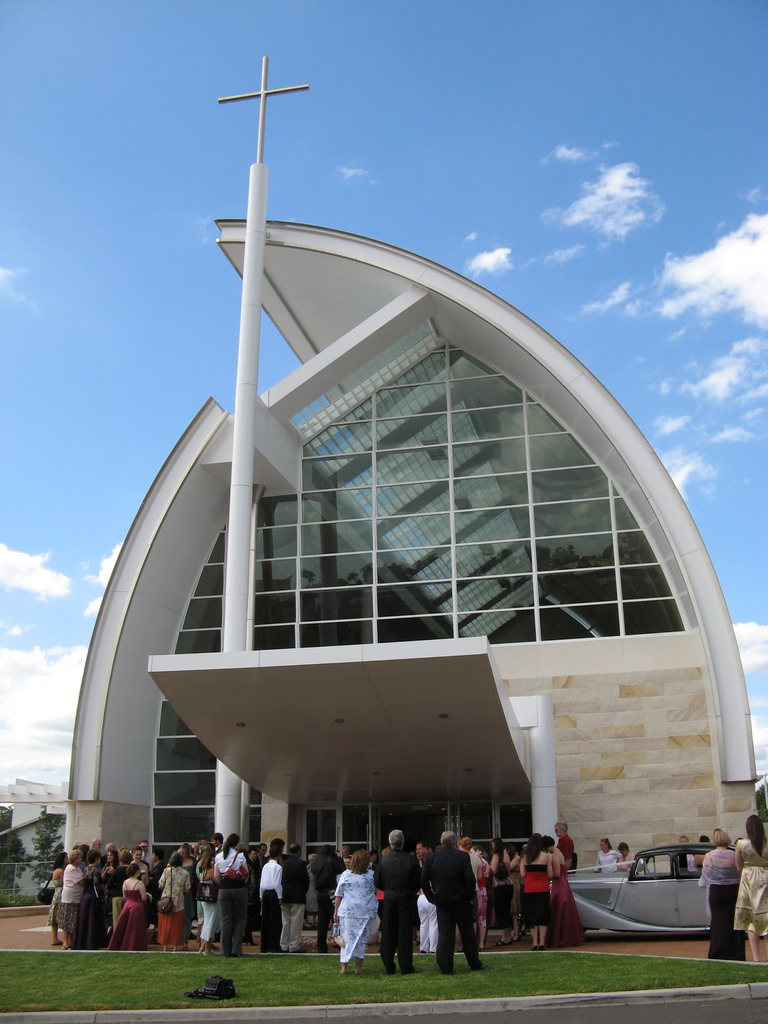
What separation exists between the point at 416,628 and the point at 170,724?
654 cm

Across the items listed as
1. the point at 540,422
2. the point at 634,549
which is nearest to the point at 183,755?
the point at 634,549

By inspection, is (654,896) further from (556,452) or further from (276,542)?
(276,542)

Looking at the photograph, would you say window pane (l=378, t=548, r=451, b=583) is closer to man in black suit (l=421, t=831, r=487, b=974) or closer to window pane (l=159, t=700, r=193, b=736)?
Result: window pane (l=159, t=700, r=193, b=736)

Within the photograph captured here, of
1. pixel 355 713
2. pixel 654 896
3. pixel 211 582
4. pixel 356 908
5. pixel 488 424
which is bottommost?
pixel 654 896

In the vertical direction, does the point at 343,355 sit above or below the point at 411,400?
above

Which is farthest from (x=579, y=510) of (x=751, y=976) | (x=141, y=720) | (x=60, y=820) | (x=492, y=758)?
(x=60, y=820)

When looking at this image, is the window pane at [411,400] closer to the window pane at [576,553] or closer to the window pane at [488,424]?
the window pane at [488,424]

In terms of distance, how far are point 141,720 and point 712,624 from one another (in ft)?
42.6

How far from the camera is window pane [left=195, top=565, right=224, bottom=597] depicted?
23641mm

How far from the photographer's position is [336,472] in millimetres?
23625

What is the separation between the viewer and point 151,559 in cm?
2214

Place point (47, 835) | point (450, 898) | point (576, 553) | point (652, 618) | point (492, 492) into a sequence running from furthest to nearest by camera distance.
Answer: point (47, 835)
point (492, 492)
point (576, 553)
point (652, 618)
point (450, 898)

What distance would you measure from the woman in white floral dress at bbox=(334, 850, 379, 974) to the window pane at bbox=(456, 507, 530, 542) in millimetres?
12805

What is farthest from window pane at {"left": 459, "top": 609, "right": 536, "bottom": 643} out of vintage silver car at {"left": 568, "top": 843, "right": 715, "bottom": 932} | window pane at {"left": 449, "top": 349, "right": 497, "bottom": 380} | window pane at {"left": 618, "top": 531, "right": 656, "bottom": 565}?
vintage silver car at {"left": 568, "top": 843, "right": 715, "bottom": 932}
